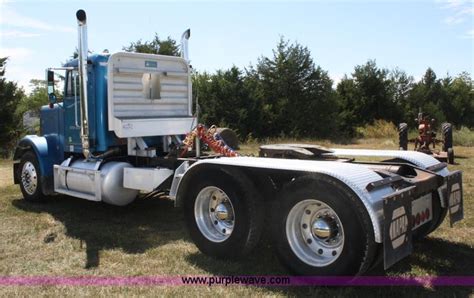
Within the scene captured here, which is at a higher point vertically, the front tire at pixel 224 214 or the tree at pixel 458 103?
the tree at pixel 458 103

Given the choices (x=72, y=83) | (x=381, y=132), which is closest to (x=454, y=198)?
(x=72, y=83)

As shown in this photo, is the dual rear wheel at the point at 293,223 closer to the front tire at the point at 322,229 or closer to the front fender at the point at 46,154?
the front tire at the point at 322,229

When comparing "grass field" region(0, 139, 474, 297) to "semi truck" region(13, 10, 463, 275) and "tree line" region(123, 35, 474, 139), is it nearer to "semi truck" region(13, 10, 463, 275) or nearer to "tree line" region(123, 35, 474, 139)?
"semi truck" region(13, 10, 463, 275)

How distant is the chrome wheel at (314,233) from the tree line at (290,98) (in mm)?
18648

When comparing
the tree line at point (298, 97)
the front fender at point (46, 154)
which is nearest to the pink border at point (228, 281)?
the front fender at point (46, 154)

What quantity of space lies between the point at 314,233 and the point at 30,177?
6.02 meters

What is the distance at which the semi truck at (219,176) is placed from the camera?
4051 millimetres

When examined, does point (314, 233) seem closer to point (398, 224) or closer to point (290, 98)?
point (398, 224)

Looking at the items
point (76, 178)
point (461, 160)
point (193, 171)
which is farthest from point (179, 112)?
point (461, 160)

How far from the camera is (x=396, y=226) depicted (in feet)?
13.0

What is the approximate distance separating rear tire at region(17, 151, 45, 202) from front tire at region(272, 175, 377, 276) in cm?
536

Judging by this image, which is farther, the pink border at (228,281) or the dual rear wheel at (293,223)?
the pink border at (228,281)

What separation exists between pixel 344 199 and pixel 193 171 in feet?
6.29

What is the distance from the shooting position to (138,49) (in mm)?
27891
